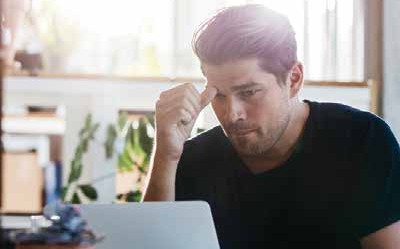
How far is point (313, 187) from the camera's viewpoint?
1.62 meters

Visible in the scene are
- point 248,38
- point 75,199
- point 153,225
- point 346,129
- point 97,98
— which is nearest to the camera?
point 153,225

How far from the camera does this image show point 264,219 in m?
1.59

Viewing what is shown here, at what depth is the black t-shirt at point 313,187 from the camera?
157 centimetres

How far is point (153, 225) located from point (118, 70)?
2.00 meters

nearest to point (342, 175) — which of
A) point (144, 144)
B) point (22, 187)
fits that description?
point (144, 144)

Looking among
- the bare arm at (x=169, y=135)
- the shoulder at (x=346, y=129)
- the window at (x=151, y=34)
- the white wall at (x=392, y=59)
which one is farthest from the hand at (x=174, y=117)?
the white wall at (x=392, y=59)

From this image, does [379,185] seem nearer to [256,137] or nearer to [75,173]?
[256,137]

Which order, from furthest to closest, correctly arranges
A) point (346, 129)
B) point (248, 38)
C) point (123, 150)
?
1. point (123, 150)
2. point (346, 129)
3. point (248, 38)

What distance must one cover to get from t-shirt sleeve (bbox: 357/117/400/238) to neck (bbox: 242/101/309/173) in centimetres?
15

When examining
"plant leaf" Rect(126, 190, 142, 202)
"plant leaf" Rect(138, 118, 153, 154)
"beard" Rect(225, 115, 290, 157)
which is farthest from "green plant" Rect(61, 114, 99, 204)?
"beard" Rect(225, 115, 290, 157)

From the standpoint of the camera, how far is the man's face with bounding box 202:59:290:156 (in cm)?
155

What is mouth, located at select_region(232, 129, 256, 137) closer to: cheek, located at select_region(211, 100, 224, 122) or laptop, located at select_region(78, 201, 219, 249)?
cheek, located at select_region(211, 100, 224, 122)

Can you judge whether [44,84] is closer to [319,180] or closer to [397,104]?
[397,104]

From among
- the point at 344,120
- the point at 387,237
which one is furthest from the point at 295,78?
the point at 387,237
